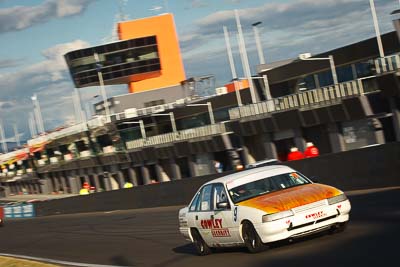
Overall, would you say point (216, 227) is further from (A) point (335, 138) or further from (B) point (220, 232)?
(A) point (335, 138)

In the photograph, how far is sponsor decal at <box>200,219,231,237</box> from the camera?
12.4m

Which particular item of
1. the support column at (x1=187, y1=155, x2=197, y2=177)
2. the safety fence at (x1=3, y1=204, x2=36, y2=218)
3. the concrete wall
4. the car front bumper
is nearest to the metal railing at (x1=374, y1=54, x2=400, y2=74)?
the concrete wall

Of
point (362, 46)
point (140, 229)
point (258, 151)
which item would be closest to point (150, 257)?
point (140, 229)

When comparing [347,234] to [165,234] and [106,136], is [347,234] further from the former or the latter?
[106,136]

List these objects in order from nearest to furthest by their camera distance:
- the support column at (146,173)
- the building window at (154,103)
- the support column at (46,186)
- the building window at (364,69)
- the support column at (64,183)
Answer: the building window at (364,69), the support column at (146,173), the building window at (154,103), the support column at (64,183), the support column at (46,186)

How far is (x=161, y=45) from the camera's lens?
105m

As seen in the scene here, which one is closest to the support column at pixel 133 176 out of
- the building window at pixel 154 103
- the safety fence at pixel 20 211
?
the building window at pixel 154 103

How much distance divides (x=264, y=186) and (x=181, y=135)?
5539 centimetres

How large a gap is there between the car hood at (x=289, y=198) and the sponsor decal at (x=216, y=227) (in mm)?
678

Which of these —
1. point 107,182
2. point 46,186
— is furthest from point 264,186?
point 46,186

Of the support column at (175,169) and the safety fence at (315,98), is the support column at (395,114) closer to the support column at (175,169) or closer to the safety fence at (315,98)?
the safety fence at (315,98)

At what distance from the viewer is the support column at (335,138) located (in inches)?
1843

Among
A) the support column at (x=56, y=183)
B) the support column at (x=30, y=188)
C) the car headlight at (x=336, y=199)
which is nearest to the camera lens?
the car headlight at (x=336, y=199)

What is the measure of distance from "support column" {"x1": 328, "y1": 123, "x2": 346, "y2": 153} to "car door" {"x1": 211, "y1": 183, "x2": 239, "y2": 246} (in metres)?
34.9
